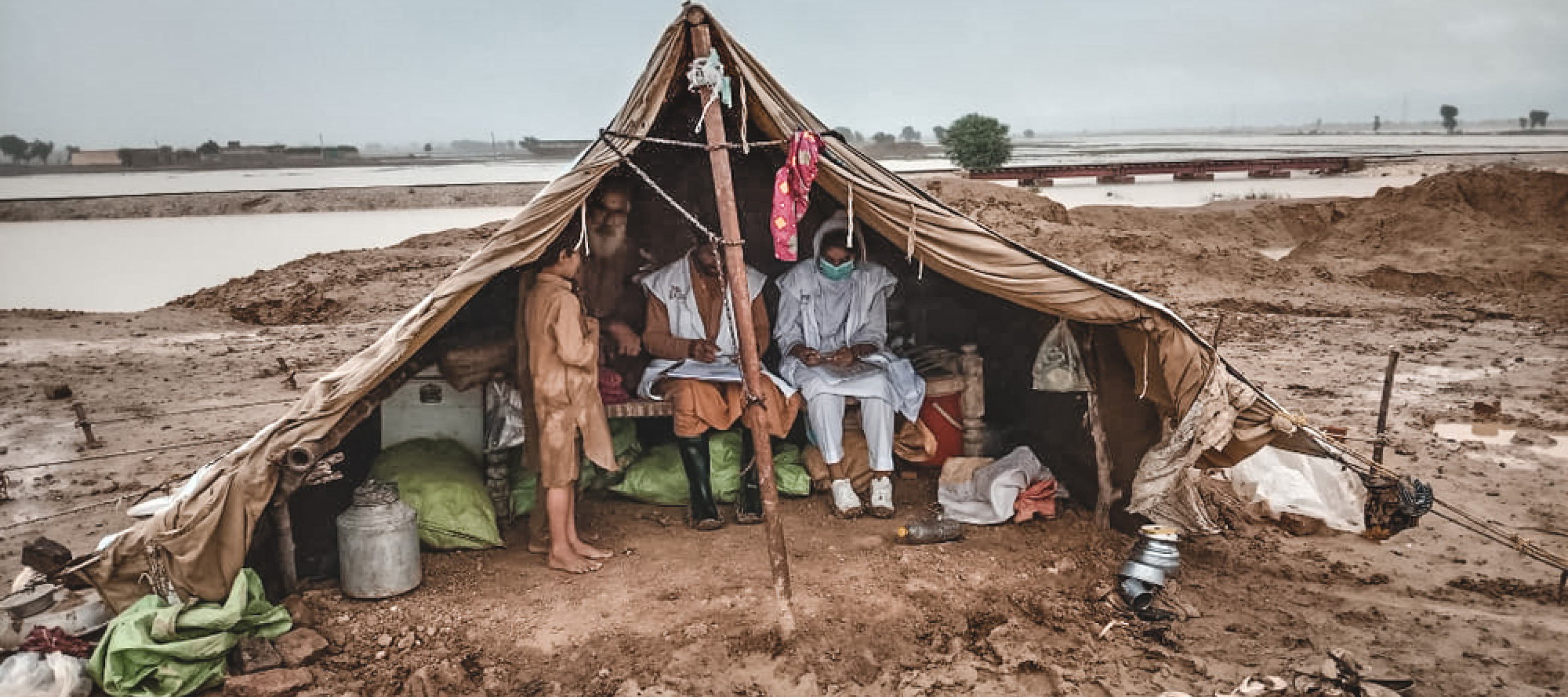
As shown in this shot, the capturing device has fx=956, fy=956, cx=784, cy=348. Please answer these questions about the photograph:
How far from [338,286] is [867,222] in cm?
1120

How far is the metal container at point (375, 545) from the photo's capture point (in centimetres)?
397

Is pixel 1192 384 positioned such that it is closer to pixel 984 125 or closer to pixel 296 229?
pixel 296 229

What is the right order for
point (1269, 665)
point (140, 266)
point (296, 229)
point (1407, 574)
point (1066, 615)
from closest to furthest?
point (1269, 665) < point (1066, 615) < point (1407, 574) < point (140, 266) < point (296, 229)

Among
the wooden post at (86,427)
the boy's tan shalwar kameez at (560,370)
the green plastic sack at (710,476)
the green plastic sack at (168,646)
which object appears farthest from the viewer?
the wooden post at (86,427)

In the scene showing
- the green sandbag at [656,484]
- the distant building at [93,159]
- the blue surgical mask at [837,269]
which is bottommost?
the green sandbag at [656,484]

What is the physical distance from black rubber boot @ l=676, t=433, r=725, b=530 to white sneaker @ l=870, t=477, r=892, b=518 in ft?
2.60

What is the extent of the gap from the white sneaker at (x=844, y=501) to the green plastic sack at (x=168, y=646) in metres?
2.69

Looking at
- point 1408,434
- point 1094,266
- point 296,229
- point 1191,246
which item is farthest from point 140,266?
point 1408,434

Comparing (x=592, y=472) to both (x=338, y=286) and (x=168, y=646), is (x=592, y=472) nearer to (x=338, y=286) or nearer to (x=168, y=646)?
(x=168, y=646)

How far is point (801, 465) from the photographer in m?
5.34

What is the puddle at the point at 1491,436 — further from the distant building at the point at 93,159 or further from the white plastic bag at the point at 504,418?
the distant building at the point at 93,159

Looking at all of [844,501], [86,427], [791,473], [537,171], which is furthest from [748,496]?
[537,171]

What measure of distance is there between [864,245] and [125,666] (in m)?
3.79

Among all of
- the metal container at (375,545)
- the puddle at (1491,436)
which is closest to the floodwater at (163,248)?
the metal container at (375,545)
